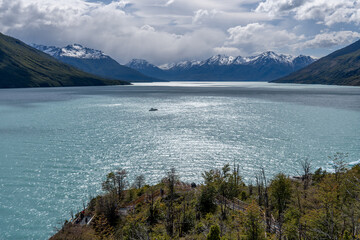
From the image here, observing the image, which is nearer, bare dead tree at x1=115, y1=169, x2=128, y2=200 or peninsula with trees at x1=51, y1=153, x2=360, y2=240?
peninsula with trees at x1=51, y1=153, x2=360, y2=240

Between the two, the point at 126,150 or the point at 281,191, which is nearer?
the point at 281,191

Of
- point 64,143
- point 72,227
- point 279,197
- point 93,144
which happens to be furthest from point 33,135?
point 279,197

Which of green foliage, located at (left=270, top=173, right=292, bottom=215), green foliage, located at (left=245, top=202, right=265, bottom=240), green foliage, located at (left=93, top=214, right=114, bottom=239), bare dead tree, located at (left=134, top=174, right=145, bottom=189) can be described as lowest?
green foliage, located at (left=93, top=214, right=114, bottom=239)

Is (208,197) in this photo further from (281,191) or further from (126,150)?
(126,150)

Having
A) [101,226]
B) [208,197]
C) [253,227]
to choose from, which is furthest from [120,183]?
[253,227]

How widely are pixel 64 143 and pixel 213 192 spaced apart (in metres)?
72.4

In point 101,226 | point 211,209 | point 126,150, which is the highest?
point 126,150

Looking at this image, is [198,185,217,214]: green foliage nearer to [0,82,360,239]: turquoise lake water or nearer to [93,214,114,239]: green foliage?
[0,82,360,239]: turquoise lake water

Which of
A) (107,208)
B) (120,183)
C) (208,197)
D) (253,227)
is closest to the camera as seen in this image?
(253,227)

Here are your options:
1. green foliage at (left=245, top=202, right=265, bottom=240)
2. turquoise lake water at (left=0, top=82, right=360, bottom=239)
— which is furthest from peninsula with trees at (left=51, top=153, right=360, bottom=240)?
turquoise lake water at (left=0, top=82, right=360, bottom=239)

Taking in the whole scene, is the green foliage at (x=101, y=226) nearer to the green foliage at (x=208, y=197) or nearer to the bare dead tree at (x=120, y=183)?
the bare dead tree at (x=120, y=183)

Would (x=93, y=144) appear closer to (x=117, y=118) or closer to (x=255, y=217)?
(x=117, y=118)

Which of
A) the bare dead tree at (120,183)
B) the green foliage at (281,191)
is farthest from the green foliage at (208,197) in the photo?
the bare dead tree at (120,183)

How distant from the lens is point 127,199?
2373 inches
